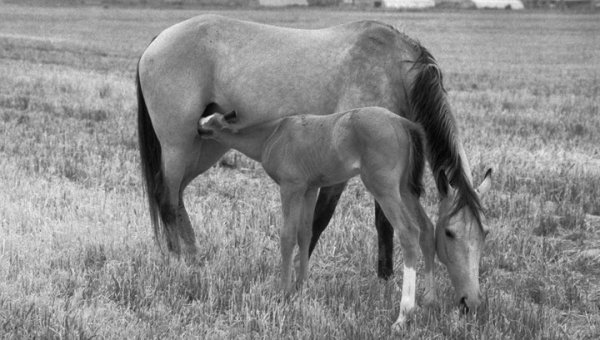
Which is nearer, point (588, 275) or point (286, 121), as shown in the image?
point (286, 121)

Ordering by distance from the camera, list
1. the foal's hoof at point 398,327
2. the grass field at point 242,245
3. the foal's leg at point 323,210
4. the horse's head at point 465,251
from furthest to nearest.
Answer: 1. the foal's leg at point 323,210
2. the horse's head at point 465,251
3. the grass field at point 242,245
4. the foal's hoof at point 398,327

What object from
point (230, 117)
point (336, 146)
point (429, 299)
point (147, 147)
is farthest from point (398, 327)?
point (147, 147)

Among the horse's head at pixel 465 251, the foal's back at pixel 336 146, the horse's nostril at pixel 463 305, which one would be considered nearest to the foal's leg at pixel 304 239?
the foal's back at pixel 336 146

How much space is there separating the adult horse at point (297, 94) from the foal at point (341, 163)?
16 centimetres

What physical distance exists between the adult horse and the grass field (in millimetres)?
398

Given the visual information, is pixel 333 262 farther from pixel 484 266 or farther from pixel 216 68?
pixel 216 68

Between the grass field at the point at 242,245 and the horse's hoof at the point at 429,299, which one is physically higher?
the horse's hoof at the point at 429,299

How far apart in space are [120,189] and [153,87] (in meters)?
2.14

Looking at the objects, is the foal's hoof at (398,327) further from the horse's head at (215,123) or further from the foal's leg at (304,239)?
the horse's head at (215,123)

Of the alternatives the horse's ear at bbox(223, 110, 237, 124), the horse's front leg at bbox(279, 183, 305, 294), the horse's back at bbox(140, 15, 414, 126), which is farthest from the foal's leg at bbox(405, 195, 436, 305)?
the horse's ear at bbox(223, 110, 237, 124)

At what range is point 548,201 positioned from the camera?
8.26 m

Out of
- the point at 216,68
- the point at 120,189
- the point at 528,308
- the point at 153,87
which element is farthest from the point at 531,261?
the point at 120,189

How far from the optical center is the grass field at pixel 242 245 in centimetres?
475

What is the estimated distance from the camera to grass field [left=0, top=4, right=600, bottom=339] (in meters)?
4.75
